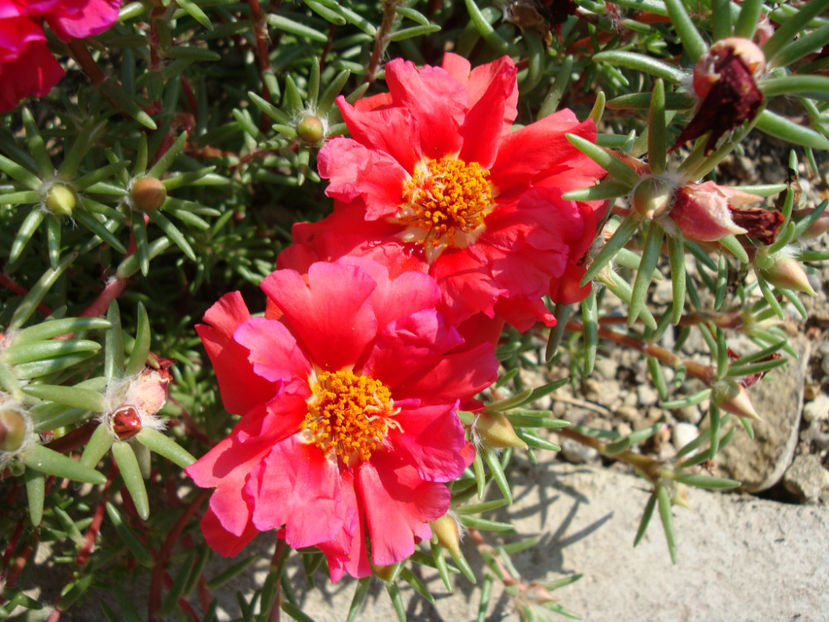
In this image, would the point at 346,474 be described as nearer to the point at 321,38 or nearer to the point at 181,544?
the point at 181,544

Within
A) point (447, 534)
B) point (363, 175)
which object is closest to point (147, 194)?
point (363, 175)

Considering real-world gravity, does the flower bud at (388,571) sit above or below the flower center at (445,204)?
below

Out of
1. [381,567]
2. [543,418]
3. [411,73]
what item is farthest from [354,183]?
[381,567]

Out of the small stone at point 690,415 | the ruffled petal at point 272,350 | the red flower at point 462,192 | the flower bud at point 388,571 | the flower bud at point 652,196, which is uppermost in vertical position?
the flower bud at point 652,196

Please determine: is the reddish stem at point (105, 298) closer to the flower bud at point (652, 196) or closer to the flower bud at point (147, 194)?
the flower bud at point (147, 194)

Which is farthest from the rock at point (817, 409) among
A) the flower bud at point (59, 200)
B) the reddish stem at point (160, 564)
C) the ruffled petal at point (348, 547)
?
the flower bud at point (59, 200)

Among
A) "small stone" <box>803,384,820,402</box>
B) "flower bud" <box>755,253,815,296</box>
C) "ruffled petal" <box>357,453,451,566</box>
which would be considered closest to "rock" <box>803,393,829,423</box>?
"small stone" <box>803,384,820,402</box>

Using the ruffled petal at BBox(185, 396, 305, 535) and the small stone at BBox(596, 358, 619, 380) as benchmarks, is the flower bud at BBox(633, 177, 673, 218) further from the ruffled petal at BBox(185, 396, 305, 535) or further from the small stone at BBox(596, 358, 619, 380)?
the small stone at BBox(596, 358, 619, 380)
